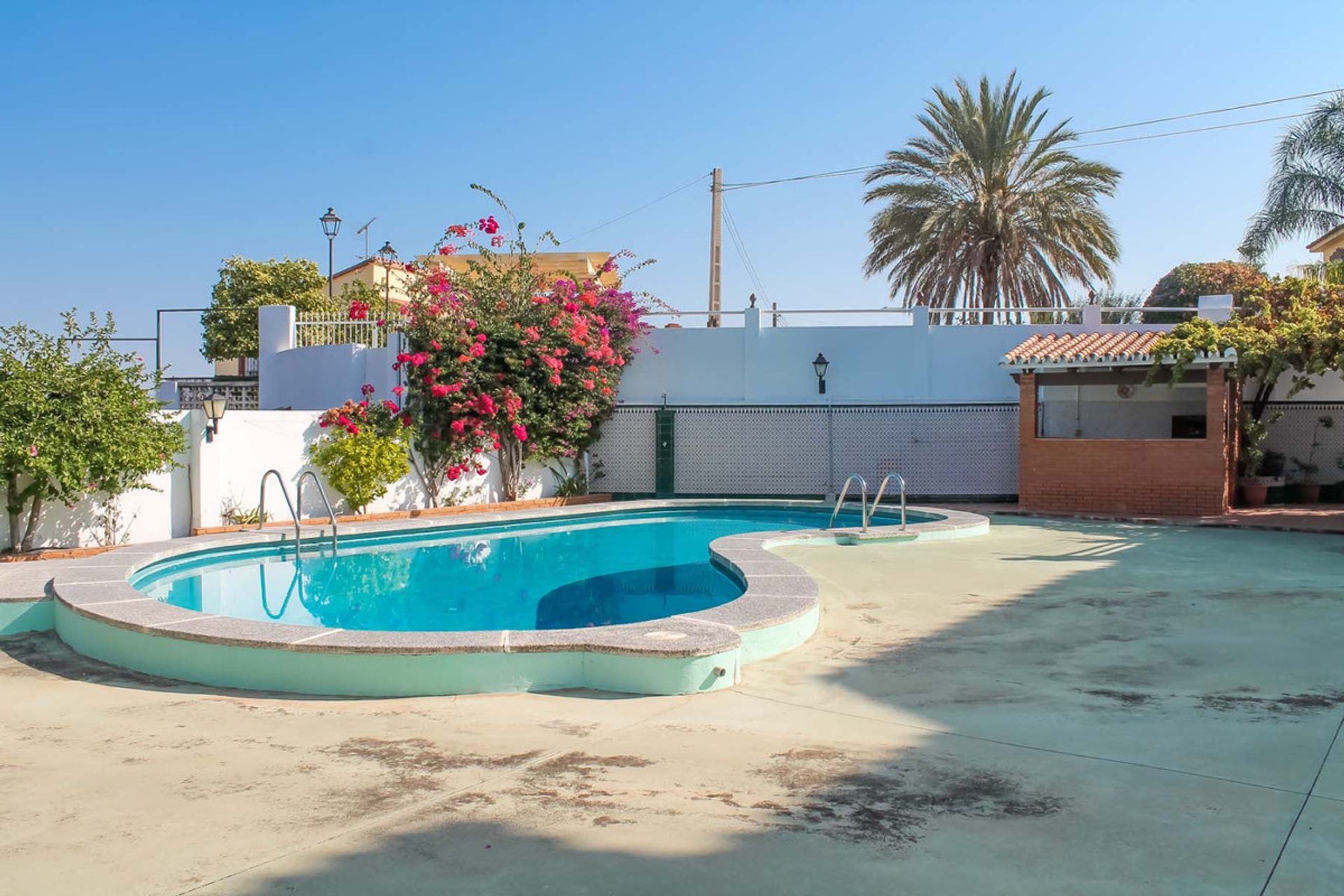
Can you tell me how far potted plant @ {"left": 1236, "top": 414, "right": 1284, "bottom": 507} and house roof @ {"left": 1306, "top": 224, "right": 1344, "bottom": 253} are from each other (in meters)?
9.68

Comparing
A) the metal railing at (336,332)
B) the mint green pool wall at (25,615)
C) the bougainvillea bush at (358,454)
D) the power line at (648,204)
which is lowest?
the mint green pool wall at (25,615)

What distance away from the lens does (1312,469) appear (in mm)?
16484

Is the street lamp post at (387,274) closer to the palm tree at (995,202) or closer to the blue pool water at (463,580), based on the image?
the blue pool water at (463,580)

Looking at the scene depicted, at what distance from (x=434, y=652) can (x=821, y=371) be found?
13.6 metres

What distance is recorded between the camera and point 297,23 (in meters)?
14.9

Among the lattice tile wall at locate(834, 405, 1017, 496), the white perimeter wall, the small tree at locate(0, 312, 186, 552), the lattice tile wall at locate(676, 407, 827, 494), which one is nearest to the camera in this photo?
the small tree at locate(0, 312, 186, 552)

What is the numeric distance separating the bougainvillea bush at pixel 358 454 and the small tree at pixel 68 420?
10.2 ft

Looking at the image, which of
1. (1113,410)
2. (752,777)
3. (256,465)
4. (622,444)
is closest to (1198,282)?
(1113,410)

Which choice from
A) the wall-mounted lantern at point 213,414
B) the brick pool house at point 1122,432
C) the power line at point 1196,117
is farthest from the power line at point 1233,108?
the wall-mounted lantern at point 213,414

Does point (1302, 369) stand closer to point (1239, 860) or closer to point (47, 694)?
point (1239, 860)

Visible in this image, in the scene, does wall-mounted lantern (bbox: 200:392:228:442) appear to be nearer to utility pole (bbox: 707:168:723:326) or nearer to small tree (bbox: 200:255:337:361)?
utility pole (bbox: 707:168:723:326)

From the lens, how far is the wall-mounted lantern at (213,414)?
1204 centimetres

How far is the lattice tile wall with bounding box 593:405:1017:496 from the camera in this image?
696 inches

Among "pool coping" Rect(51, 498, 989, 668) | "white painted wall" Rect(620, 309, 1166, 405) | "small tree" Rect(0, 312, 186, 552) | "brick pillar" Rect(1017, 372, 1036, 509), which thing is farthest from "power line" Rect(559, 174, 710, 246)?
"pool coping" Rect(51, 498, 989, 668)
